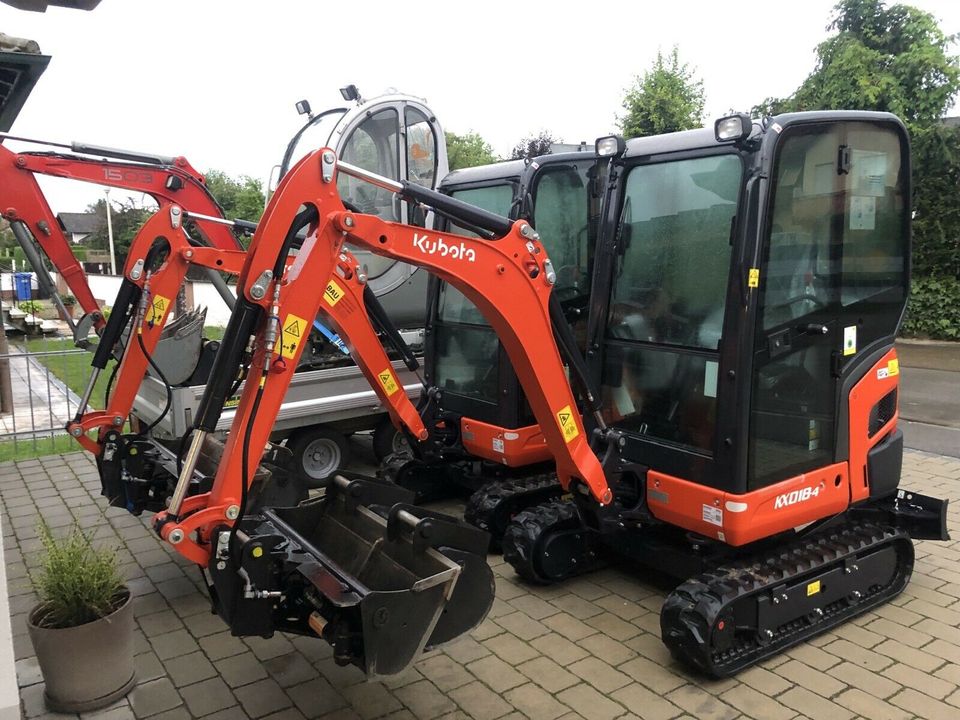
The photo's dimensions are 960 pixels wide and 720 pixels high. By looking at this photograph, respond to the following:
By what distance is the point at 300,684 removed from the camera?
13.1 ft

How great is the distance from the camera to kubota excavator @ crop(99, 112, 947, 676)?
10.9ft

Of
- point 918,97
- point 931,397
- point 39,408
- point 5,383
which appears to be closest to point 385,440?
point 5,383

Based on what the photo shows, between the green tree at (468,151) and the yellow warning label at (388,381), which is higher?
the green tree at (468,151)

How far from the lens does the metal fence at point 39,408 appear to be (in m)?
8.63

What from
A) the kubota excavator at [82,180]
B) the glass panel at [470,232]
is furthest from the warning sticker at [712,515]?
the kubota excavator at [82,180]

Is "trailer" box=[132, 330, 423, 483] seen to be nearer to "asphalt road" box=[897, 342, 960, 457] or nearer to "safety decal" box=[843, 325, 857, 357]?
"safety decal" box=[843, 325, 857, 357]

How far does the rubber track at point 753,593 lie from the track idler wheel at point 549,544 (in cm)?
95

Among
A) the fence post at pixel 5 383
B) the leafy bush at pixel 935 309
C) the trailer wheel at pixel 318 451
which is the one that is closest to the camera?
the trailer wheel at pixel 318 451

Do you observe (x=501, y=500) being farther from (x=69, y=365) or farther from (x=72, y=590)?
(x=69, y=365)

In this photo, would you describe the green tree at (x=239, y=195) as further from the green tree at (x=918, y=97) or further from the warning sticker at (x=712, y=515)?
the warning sticker at (x=712, y=515)

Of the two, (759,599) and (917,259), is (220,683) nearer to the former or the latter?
(759,599)

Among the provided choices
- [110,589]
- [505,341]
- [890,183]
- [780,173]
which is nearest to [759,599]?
[505,341]

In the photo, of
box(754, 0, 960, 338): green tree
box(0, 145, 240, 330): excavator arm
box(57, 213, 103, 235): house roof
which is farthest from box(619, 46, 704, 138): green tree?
box(57, 213, 103, 235): house roof

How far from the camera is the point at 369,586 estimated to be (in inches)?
145
